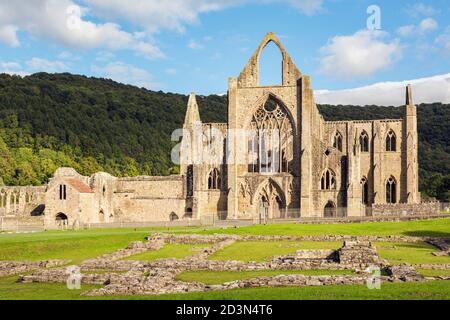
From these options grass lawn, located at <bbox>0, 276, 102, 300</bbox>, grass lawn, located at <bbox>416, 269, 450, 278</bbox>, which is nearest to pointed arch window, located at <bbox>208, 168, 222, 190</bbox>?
grass lawn, located at <bbox>416, 269, 450, 278</bbox>

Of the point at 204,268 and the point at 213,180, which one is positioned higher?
the point at 213,180

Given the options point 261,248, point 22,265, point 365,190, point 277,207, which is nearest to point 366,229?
point 261,248

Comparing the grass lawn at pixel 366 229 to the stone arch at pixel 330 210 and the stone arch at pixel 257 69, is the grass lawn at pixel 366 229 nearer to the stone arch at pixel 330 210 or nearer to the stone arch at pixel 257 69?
the stone arch at pixel 330 210

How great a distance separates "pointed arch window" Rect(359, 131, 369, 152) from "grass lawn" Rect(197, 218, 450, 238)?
2446 cm

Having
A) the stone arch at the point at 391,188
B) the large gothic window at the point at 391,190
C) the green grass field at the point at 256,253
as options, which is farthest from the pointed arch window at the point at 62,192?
the large gothic window at the point at 391,190

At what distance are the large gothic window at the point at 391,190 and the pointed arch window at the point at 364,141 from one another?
4.76m

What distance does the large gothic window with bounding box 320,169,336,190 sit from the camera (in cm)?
6650

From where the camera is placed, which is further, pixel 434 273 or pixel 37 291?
pixel 434 273

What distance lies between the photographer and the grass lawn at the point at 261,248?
107 feet

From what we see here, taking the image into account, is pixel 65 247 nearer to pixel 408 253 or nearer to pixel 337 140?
pixel 408 253

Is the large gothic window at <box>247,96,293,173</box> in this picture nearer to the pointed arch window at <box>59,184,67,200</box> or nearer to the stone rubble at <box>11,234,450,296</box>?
the pointed arch window at <box>59,184,67,200</box>

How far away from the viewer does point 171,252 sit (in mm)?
36125

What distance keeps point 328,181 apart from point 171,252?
33980 millimetres

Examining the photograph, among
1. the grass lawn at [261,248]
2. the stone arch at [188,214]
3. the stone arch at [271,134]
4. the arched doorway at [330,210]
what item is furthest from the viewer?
the stone arch at [188,214]
